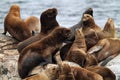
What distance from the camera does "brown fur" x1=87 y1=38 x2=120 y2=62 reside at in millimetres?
8805

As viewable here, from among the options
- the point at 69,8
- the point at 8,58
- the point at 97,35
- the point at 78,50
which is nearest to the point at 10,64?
the point at 8,58

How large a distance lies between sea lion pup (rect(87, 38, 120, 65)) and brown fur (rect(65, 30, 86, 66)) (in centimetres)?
19

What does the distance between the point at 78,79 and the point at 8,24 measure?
347cm

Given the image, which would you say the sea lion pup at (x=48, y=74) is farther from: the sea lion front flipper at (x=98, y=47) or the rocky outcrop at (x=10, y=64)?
the sea lion front flipper at (x=98, y=47)

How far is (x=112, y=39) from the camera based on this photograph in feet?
29.7

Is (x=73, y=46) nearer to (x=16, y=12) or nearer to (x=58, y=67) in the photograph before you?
(x=58, y=67)

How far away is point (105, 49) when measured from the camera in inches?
350

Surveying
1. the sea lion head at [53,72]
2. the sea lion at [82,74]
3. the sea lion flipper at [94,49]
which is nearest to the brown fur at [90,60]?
the sea lion flipper at [94,49]

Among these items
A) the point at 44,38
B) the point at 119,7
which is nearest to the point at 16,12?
the point at 44,38

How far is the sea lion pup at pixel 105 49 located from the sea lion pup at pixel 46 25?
911mm

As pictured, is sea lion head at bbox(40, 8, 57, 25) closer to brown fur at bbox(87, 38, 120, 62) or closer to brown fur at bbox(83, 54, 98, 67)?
brown fur at bbox(87, 38, 120, 62)

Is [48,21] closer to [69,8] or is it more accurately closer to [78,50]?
[78,50]

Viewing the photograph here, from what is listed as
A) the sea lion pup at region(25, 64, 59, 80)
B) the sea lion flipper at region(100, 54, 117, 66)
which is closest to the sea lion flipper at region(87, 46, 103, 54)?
the sea lion flipper at region(100, 54, 117, 66)

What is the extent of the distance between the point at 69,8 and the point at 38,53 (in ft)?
47.9
